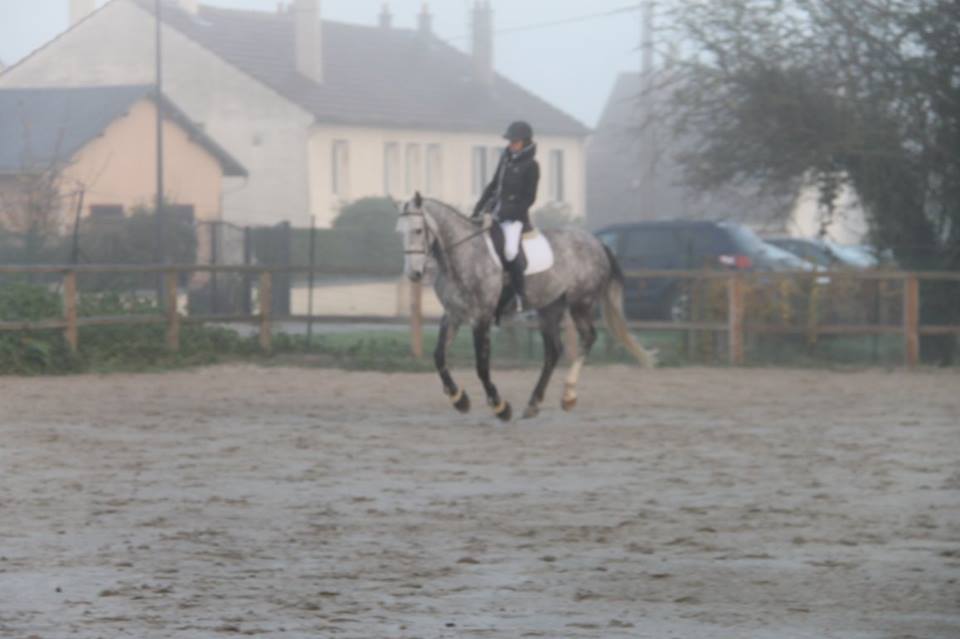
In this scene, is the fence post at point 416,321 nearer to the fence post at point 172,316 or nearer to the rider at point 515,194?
the fence post at point 172,316

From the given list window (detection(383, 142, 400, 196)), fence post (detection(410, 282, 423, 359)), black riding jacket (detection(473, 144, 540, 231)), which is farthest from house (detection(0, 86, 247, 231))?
black riding jacket (detection(473, 144, 540, 231))

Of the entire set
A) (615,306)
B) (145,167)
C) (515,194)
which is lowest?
(615,306)

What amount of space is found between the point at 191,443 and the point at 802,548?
5.98 meters

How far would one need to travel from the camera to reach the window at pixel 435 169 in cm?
6269

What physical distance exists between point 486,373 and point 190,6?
48942 mm

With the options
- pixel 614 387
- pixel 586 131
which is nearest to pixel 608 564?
pixel 614 387

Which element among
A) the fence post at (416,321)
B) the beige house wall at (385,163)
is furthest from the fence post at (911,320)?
the beige house wall at (385,163)

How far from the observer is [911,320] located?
21.9 m

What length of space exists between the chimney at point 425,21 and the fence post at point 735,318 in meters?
47.0

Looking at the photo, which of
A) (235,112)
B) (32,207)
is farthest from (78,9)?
(32,207)

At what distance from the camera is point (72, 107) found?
49.2 meters

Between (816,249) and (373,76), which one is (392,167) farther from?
(816,249)

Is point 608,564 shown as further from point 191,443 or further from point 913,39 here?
point 913,39

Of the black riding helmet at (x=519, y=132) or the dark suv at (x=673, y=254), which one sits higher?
the black riding helmet at (x=519, y=132)
